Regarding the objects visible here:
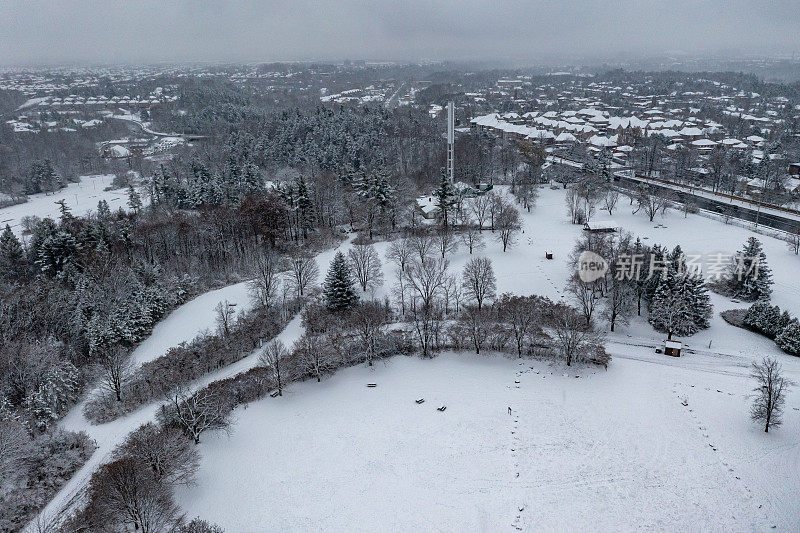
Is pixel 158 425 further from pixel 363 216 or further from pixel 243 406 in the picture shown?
pixel 363 216

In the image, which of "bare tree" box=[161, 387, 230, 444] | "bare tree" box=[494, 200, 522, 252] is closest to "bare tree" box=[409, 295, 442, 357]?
"bare tree" box=[161, 387, 230, 444]

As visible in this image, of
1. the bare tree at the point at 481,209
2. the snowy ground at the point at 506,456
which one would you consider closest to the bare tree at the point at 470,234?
the bare tree at the point at 481,209

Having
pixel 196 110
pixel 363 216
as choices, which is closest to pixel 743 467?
pixel 363 216

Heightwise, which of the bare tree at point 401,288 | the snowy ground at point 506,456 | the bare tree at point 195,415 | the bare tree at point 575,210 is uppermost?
the bare tree at point 575,210

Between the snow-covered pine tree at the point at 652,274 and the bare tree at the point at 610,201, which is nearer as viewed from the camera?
the snow-covered pine tree at the point at 652,274

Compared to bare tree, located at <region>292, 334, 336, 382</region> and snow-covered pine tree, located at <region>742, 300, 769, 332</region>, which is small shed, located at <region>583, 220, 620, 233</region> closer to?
snow-covered pine tree, located at <region>742, 300, 769, 332</region>

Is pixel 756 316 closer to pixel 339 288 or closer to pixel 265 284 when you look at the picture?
pixel 339 288

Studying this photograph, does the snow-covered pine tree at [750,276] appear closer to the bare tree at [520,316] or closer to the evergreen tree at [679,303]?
the evergreen tree at [679,303]

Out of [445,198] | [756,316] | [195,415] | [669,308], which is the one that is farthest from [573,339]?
[445,198]
